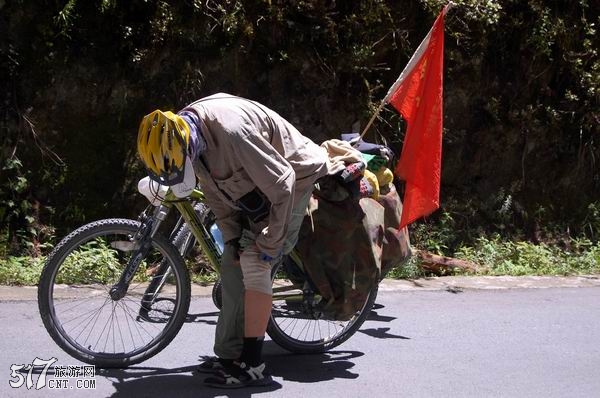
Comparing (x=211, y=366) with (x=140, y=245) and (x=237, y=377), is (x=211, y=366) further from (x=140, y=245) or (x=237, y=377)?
(x=140, y=245)

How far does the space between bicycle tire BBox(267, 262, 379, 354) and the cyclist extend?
0.36 metres

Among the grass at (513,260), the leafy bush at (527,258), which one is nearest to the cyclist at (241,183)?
the grass at (513,260)

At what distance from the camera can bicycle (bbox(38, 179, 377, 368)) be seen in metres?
4.11

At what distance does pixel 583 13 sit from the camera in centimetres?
848

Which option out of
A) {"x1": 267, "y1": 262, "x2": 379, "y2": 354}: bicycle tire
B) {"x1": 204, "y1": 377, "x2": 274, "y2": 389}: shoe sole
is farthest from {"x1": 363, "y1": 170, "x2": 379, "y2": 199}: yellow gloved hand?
{"x1": 204, "y1": 377, "x2": 274, "y2": 389}: shoe sole

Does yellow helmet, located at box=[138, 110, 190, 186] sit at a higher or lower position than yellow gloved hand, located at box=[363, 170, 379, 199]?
higher

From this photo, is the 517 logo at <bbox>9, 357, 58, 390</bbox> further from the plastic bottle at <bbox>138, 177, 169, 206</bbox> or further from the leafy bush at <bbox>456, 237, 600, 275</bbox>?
the leafy bush at <bbox>456, 237, 600, 275</bbox>

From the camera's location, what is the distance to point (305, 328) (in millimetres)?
4863

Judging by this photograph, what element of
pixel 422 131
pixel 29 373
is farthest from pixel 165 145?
pixel 422 131

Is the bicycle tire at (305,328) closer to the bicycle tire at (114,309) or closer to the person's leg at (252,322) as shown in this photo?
the person's leg at (252,322)

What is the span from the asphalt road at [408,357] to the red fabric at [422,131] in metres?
0.89

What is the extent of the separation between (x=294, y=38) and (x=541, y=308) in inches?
136

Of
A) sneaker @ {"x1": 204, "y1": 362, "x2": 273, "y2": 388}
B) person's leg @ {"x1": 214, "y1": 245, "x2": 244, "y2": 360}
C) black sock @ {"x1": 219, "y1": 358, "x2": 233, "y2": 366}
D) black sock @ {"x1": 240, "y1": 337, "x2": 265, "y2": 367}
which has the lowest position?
sneaker @ {"x1": 204, "y1": 362, "x2": 273, "y2": 388}

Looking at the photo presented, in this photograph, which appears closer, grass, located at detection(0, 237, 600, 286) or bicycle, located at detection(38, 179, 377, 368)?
bicycle, located at detection(38, 179, 377, 368)
